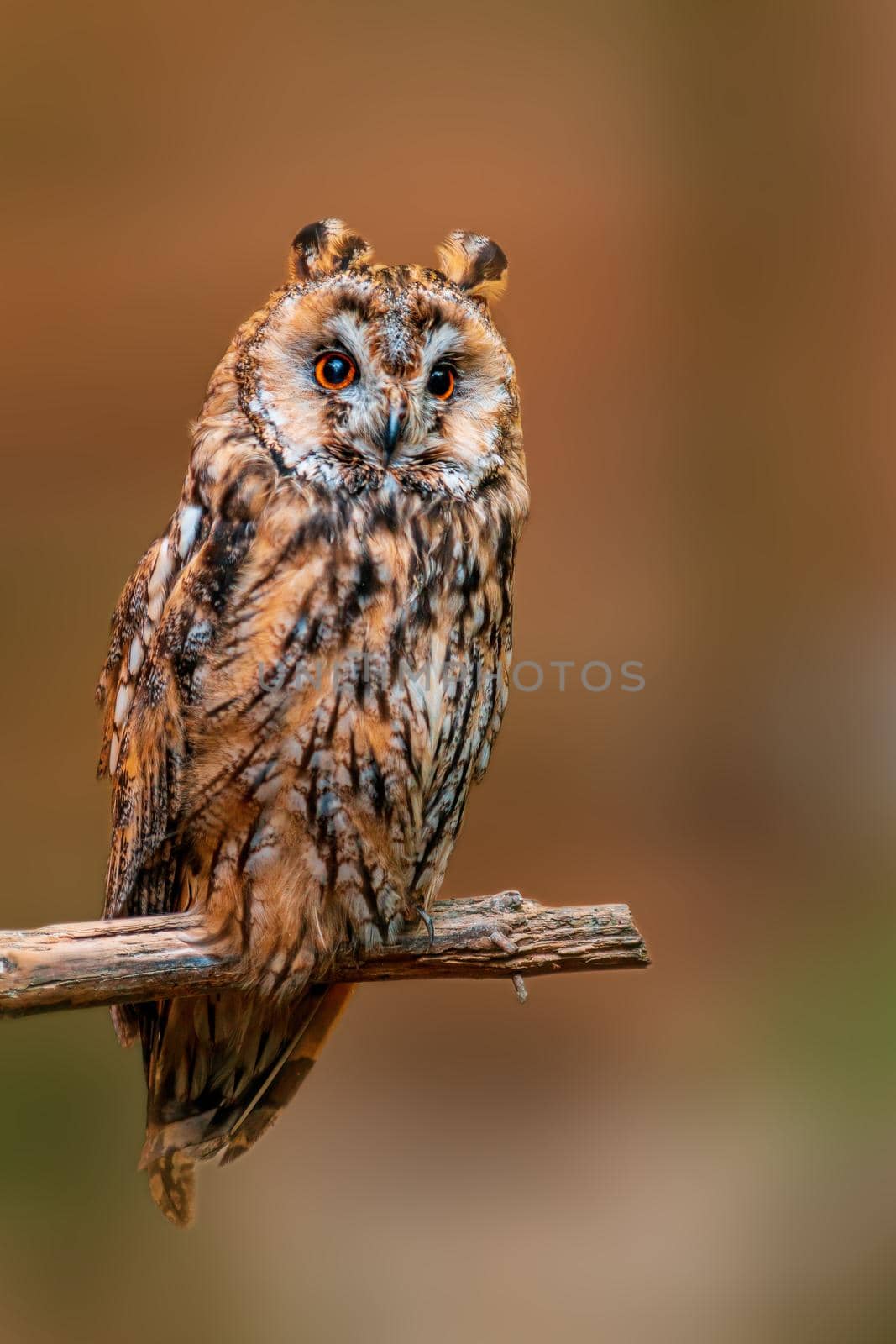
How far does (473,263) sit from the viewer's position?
1251mm

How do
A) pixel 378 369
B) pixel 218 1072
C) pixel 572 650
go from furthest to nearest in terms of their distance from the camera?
1. pixel 572 650
2. pixel 218 1072
3. pixel 378 369

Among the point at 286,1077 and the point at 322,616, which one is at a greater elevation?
the point at 322,616

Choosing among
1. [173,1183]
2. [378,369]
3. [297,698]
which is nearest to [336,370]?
[378,369]

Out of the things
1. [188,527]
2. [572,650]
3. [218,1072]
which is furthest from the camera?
[572,650]

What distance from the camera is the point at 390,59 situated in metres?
1.88

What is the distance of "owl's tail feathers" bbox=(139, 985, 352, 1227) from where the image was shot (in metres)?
1.38

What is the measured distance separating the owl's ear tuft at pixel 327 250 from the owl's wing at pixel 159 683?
0.85 ft

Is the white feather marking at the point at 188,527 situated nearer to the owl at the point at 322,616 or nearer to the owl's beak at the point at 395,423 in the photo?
the owl at the point at 322,616

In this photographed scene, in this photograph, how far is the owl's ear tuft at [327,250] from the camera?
1177 mm

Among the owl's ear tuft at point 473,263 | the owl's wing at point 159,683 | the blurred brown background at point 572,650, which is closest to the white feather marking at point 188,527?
the owl's wing at point 159,683

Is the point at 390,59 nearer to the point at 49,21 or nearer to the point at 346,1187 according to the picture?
the point at 49,21

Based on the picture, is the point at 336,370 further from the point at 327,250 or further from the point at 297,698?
the point at 297,698

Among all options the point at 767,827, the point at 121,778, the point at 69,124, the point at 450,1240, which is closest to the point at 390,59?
the point at 69,124

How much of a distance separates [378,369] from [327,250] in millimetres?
152
